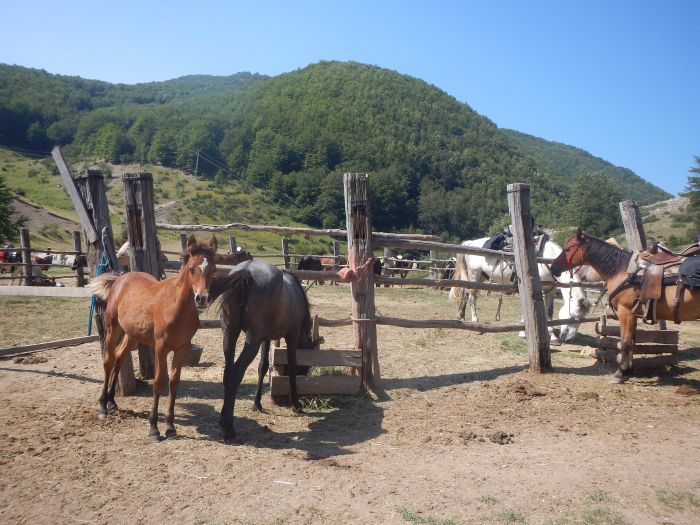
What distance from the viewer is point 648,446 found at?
4.30m

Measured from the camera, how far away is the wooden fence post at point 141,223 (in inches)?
212

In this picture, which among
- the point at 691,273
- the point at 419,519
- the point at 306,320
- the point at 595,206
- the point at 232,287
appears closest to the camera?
the point at 419,519

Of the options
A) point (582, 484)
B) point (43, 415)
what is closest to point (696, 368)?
point (582, 484)

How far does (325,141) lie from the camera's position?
309ft

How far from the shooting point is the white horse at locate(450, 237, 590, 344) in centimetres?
873

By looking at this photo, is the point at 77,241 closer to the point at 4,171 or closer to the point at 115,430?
the point at 115,430

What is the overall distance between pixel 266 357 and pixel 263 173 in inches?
3383

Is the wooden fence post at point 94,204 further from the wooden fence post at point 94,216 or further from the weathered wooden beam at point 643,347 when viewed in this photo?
the weathered wooden beam at point 643,347

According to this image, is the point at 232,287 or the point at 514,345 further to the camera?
the point at 514,345

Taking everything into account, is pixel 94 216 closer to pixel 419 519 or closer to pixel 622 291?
pixel 419 519

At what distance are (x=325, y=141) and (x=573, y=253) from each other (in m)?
90.7

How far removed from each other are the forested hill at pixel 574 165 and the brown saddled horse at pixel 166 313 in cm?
10646

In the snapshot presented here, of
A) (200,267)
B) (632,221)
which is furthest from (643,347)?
(200,267)

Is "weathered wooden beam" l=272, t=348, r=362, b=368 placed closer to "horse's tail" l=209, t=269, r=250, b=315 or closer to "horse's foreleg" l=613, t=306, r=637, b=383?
"horse's tail" l=209, t=269, r=250, b=315
